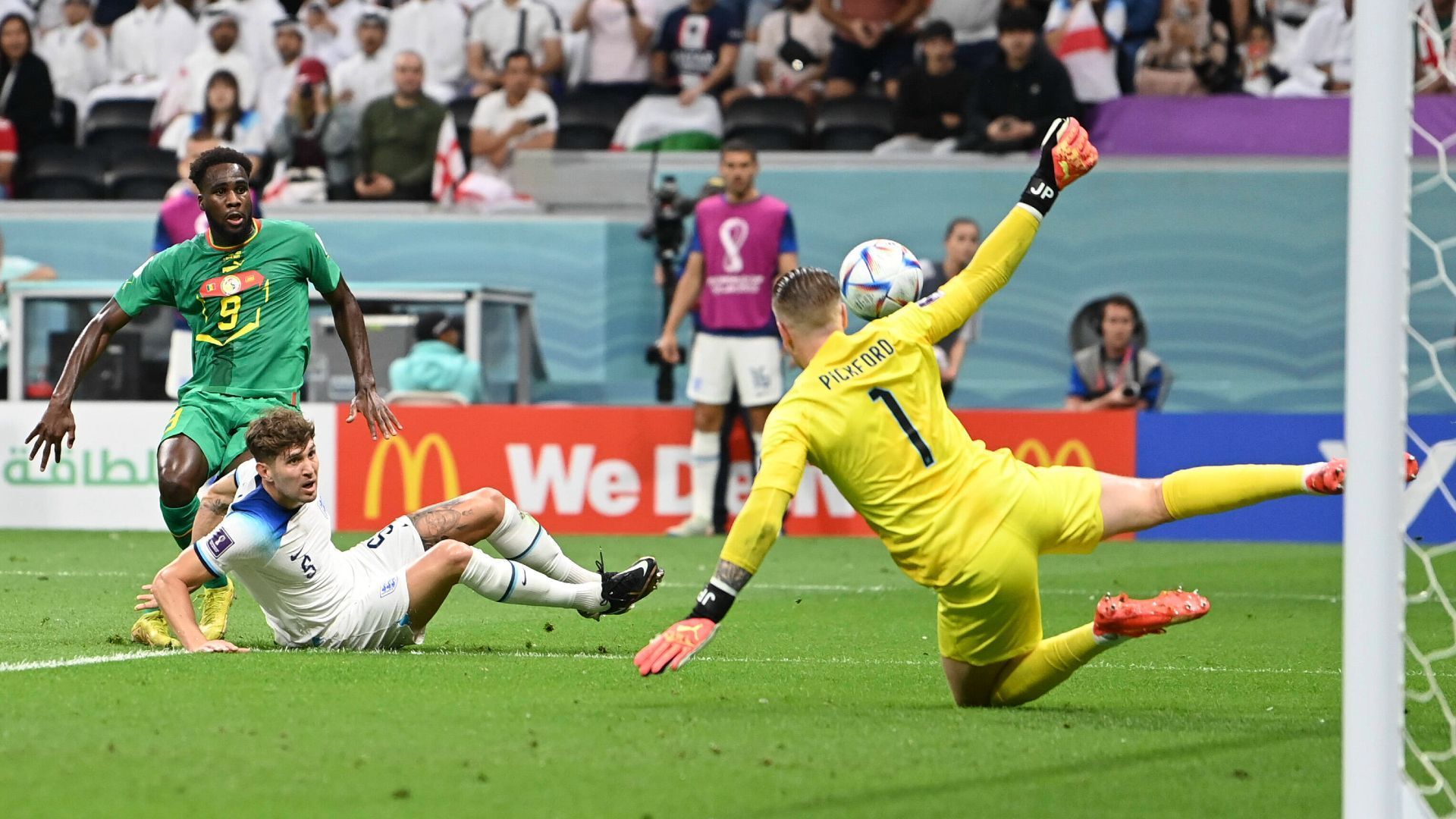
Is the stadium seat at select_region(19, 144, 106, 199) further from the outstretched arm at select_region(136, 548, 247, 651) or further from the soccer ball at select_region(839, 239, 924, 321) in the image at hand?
the soccer ball at select_region(839, 239, 924, 321)

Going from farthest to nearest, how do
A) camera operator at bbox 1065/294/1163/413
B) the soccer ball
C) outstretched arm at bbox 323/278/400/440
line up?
camera operator at bbox 1065/294/1163/413, outstretched arm at bbox 323/278/400/440, the soccer ball

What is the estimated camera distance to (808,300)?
6.10 metres

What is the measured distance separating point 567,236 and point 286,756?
40.0ft

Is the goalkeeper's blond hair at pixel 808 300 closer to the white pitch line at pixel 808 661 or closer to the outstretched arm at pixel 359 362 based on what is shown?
the white pitch line at pixel 808 661

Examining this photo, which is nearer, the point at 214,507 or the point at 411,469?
the point at 214,507

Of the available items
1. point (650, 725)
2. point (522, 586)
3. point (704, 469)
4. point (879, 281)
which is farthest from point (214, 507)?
point (704, 469)

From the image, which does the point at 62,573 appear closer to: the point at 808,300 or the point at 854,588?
the point at 854,588

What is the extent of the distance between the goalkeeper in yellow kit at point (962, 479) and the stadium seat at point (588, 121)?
11.8 m

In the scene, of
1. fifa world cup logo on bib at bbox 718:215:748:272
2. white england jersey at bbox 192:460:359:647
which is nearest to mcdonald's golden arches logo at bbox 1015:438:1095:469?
fifa world cup logo on bib at bbox 718:215:748:272

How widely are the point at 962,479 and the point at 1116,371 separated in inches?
345

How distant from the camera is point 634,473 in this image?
14.1 meters

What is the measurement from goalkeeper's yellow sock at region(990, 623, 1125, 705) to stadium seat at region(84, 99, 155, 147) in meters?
14.5

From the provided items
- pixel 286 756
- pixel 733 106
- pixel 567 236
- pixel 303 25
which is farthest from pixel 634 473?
pixel 286 756

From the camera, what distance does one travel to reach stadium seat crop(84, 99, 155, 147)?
1883 cm
